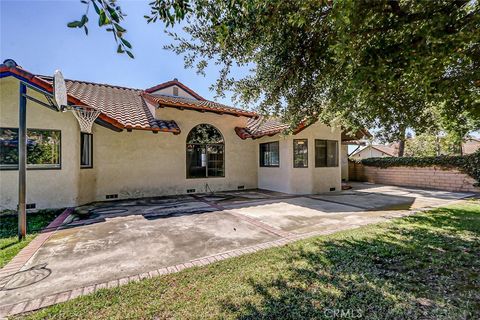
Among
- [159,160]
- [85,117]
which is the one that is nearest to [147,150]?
[159,160]

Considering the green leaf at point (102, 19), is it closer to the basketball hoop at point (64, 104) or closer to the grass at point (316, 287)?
the grass at point (316, 287)

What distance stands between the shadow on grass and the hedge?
34.0 feet

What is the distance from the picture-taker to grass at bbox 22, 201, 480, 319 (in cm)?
288

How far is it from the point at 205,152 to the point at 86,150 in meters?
6.01

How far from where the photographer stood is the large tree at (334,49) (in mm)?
3471

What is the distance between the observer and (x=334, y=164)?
13.6 metres

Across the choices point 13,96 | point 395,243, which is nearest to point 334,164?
point 395,243

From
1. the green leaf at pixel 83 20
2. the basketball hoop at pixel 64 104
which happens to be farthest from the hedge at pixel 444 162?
the basketball hoop at pixel 64 104

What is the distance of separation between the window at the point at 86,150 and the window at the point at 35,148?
3.84 ft

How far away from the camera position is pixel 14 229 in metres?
6.44

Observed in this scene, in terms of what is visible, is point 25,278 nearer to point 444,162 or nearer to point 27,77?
point 27,77

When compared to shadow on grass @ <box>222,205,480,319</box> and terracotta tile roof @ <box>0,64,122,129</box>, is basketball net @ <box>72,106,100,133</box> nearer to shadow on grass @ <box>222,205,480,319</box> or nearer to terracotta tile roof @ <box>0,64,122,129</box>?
terracotta tile roof @ <box>0,64,122,129</box>

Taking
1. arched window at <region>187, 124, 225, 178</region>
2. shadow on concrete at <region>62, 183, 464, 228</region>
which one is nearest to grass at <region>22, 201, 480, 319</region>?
shadow on concrete at <region>62, 183, 464, 228</region>

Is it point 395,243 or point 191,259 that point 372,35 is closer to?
point 395,243
